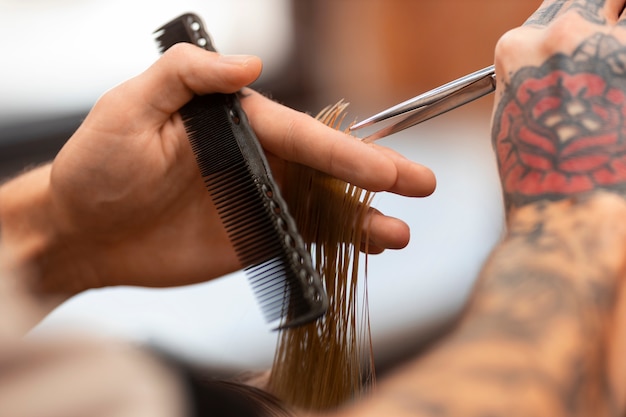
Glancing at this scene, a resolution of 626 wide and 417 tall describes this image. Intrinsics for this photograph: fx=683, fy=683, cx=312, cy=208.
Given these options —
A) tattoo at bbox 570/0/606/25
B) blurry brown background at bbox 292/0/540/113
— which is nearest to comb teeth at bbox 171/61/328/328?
tattoo at bbox 570/0/606/25

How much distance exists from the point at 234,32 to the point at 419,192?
213 centimetres

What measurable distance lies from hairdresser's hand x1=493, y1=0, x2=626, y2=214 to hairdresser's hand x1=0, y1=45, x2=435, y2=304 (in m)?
0.13

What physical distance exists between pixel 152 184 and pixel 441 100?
35 centimetres

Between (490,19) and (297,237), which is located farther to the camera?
(490,19)

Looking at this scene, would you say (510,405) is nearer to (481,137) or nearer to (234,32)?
(481,137)

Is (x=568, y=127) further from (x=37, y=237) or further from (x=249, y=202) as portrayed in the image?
(x=37, y=237)

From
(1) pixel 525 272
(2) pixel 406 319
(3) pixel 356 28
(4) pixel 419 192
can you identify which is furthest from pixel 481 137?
(1) pixel 525 272

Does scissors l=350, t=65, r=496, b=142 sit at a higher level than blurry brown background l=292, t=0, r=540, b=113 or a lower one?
higher

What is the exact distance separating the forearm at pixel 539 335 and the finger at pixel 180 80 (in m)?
0.35

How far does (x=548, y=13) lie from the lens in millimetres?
621

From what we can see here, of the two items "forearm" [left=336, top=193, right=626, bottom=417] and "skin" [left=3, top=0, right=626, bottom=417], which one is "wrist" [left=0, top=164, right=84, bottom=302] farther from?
"forearm" [left=336, top=193, right=626, bottom=417]

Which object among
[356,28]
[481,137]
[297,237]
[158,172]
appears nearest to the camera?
[297,237]

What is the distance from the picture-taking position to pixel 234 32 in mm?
2686

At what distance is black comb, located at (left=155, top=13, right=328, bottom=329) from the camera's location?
25.4 inches
